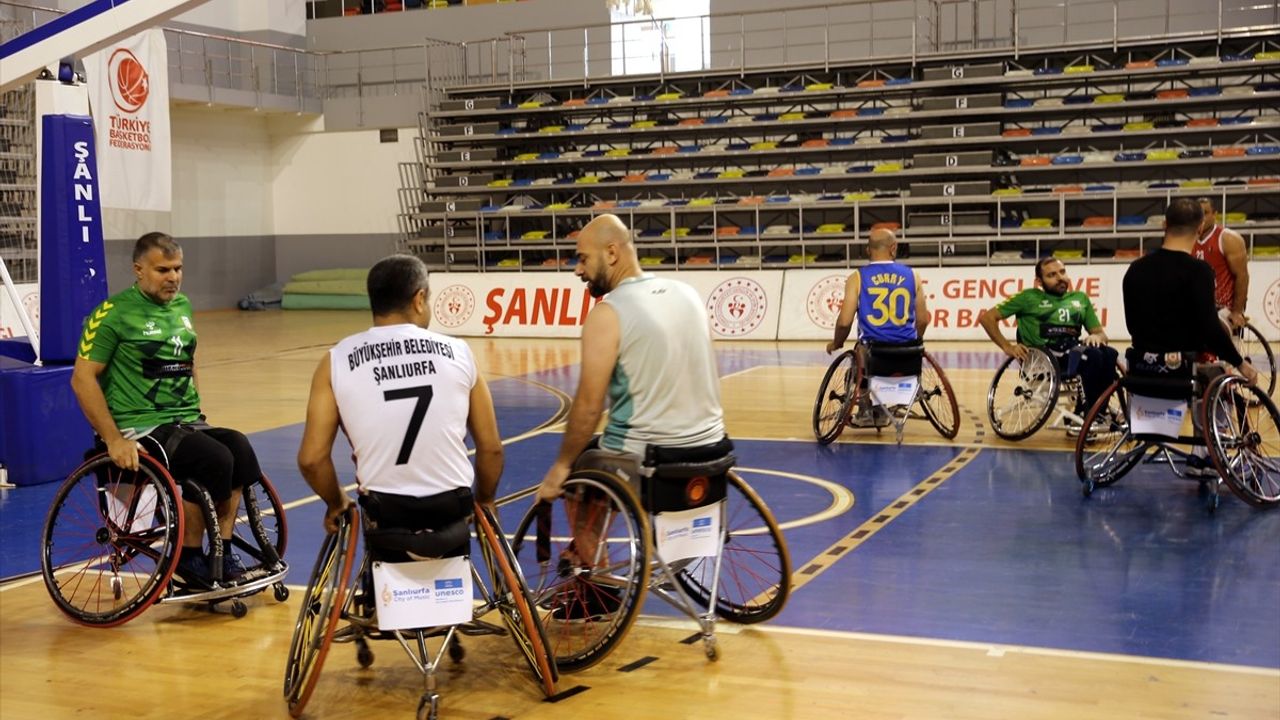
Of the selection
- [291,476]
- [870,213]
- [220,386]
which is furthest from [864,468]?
[870,213]

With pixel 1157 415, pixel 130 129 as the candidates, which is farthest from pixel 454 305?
pixel 1157 415

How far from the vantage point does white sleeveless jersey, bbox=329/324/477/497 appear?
13.7 feet

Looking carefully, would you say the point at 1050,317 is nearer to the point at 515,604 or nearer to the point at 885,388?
the point at 885,388

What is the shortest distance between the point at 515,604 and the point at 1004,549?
3010 mm

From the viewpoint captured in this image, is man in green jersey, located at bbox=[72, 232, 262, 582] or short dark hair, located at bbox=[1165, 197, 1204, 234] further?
short dark hair, located at bbox=[1165, 197, 1204, 234]

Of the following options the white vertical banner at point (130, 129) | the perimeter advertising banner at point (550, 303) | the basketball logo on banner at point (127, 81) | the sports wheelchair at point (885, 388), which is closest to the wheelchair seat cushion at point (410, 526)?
the sports wheelchair at point (885, 388)

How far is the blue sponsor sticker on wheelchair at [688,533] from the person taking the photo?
473 centimetres

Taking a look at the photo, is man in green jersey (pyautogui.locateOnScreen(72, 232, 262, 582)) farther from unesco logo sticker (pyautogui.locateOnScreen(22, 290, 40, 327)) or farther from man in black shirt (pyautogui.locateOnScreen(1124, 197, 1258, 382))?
unesco logo sticker (pyautogui.locateOnScreen(22, 290, 40, 327))

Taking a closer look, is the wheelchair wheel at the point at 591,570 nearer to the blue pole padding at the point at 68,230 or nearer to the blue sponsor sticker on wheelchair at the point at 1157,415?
the blue sponsor sticker on wheelchair at the point at 1157,415

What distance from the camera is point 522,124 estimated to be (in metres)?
23.7

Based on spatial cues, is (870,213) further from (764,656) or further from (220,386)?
(764,656)

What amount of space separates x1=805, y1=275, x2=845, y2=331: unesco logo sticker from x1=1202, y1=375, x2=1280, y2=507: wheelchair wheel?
9669 mm

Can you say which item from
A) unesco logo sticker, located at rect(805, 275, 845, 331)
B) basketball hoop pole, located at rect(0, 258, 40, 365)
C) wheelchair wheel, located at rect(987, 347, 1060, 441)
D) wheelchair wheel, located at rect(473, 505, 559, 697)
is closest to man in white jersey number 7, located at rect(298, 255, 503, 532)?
wheelchair wheel, located at rect(473, 505, 559, 697)

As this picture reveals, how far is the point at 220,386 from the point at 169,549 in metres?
9.00
